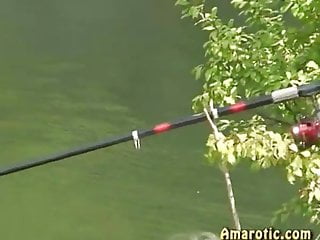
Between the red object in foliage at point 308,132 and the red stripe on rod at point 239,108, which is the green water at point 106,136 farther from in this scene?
the red stripe on rod at point 239,108

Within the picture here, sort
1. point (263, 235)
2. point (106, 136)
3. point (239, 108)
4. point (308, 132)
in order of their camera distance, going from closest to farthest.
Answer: point (239, 108)
point (308, 132)
point (263, 235)
point (106, 136)

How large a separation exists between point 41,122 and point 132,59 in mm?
3965

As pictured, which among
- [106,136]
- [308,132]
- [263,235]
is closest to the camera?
[308,132]

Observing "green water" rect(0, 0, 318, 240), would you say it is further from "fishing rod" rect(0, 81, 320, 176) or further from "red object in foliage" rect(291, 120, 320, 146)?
"fishing rod" rect(0, 81, 320, 176)

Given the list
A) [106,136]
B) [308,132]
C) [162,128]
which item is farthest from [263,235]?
[106,136]

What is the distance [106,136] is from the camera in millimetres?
10086

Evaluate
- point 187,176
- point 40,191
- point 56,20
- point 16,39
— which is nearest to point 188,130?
point 187,176

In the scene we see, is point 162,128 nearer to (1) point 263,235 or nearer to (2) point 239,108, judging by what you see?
(2) point 239,108

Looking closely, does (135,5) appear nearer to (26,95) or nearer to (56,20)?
(56,20)

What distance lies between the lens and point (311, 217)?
395cm

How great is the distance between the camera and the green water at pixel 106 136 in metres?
7.90

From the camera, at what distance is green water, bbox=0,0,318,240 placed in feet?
25.9

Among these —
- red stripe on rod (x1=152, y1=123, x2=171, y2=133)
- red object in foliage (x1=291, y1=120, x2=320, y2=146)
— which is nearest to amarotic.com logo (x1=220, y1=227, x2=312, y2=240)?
red object in foliage (x1=291, y1=120, x2=320, y2=146)

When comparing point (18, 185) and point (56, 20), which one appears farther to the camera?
point (56, 20)
